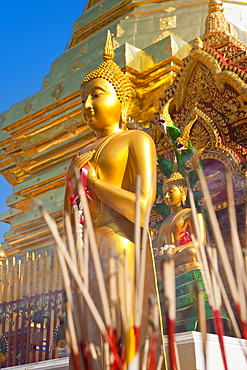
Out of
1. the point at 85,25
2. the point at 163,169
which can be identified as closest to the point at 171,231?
the point at 163,169

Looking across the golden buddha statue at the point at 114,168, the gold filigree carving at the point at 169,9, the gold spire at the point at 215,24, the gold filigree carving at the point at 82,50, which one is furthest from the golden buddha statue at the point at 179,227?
the gold filigree carving at the point at 82,50

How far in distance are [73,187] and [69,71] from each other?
473 cm

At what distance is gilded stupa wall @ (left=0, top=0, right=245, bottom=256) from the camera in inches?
233

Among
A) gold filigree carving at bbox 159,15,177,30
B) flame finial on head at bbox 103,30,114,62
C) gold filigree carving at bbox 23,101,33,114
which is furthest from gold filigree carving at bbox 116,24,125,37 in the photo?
flame finial on head at bbox 103,30,114,62

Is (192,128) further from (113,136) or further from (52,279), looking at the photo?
(113,136)

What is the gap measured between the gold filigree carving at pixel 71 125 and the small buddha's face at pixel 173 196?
2.78 m

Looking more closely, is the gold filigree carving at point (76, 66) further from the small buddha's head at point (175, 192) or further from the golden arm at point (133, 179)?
the golden arm at point (133, 179)

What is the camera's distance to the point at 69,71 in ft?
23.4

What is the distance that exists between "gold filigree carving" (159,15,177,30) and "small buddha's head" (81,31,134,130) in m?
3.95

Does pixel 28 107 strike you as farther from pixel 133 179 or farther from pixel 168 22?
pixel 133 179

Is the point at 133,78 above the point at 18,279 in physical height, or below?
above

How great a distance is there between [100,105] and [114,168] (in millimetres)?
353

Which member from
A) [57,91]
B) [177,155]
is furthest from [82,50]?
[177,155]

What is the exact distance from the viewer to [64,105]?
261 inches
